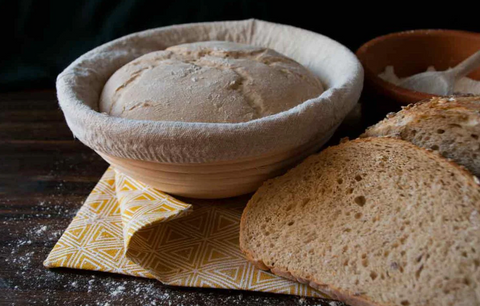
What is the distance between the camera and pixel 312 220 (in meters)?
1.13

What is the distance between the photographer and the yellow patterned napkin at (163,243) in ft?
3.75

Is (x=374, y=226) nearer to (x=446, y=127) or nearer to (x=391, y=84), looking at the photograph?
(x=446, y=127)

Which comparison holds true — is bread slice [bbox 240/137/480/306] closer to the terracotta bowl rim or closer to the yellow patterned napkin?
the yellow patterned napkin

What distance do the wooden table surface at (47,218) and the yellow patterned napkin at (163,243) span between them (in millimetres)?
29

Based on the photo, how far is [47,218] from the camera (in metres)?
1.42

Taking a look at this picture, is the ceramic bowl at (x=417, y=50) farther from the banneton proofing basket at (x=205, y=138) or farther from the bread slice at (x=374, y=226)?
the bread slice at (x=374, y=226)

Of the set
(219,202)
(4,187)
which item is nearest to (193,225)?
(219,202)

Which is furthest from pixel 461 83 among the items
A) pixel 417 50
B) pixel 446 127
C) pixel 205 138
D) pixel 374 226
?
pixel 205 138

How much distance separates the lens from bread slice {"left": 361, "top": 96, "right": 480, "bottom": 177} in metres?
1.09

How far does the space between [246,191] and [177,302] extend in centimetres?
40

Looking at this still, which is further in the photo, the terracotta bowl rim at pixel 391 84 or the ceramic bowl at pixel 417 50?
the ceramic bowl at pixel 417 50

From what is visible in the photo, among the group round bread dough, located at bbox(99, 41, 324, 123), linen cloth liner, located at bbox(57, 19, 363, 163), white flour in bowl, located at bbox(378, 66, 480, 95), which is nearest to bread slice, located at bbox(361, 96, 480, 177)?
linen cloth liner, located at bbox(57, 19, 363, 163)

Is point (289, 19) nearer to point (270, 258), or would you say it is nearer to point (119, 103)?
point (119, 103)

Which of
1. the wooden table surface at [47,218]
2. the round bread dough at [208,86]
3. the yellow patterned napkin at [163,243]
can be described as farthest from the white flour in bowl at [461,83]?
the wooden table surface at [47,218]
